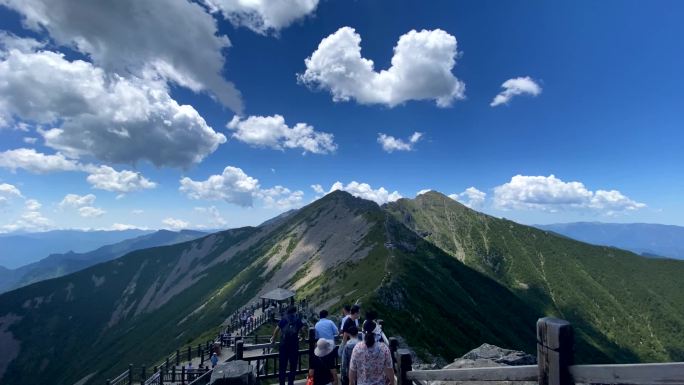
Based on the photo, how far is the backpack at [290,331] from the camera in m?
12.8

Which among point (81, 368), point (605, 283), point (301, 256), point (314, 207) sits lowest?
point (81, 368)

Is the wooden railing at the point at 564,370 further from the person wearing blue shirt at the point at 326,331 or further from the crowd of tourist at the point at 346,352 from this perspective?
the person wearing blue shirt at the point at 326,331

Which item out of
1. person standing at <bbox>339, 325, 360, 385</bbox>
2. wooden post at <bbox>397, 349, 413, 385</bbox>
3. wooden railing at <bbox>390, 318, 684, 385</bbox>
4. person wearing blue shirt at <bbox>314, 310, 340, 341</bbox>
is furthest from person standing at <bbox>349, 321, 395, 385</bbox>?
person wearing blue shirt at <bbox>314, 310, 340, 341</bbox>

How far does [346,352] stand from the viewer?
34.3 ft

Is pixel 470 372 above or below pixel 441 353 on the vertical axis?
above

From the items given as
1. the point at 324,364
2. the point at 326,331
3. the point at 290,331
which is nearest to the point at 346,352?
the point at 324,364

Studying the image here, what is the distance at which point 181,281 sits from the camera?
182250 mm

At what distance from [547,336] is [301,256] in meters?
120

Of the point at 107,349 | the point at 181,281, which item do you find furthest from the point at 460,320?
the point at 181,281

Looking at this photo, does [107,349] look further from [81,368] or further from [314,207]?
[314,207]

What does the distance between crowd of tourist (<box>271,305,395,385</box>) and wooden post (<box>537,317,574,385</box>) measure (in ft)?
13.3

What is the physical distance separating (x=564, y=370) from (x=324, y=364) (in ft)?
24.8

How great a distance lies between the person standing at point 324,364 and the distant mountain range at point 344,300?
37.1m

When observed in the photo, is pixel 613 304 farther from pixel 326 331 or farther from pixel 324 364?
pixel 324 364
